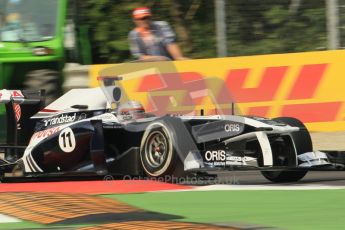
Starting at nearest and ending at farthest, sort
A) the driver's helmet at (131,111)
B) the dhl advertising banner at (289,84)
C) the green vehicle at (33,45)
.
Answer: the driver's helmet at (131,111)
the dhl advertising banner at (289,84)
the green vehicle at (33,45)

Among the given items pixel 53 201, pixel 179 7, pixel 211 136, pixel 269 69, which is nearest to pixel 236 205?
pixel 53 201

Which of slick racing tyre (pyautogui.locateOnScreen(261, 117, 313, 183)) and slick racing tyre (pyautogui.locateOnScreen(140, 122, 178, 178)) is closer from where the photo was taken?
slick racing tyre (pyautogui.locateOnScreen(140, 122, 178, 178))

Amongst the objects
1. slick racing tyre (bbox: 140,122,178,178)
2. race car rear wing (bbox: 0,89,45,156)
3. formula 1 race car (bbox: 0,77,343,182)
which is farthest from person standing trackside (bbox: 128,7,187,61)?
slick racing tyre (bbox: 140,122,178,178)

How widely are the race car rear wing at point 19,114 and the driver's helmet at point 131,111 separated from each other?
995 mm

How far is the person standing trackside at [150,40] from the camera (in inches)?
408

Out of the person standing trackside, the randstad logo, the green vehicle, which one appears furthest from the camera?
the green vehicle

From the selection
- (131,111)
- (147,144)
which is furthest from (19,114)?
(147,144)

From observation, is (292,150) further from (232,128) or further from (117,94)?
(117,94)

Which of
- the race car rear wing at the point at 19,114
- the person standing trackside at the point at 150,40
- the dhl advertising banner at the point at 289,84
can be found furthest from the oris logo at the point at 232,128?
the dhl advertising banner at the point at 289,84

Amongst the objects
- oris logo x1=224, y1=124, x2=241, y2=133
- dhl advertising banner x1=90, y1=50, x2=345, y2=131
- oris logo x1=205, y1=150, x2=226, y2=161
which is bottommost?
oris logo x1=205, y1=150, x2=226, y2=161

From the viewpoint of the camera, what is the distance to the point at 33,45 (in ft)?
44.1

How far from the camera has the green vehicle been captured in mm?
13289

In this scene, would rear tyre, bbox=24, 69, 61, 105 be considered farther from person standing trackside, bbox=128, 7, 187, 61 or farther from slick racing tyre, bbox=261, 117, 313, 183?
slick racing tyre, bbox=261, 117, 313, 183

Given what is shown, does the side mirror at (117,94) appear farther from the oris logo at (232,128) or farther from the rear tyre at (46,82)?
the rear tyre at (46,82)
